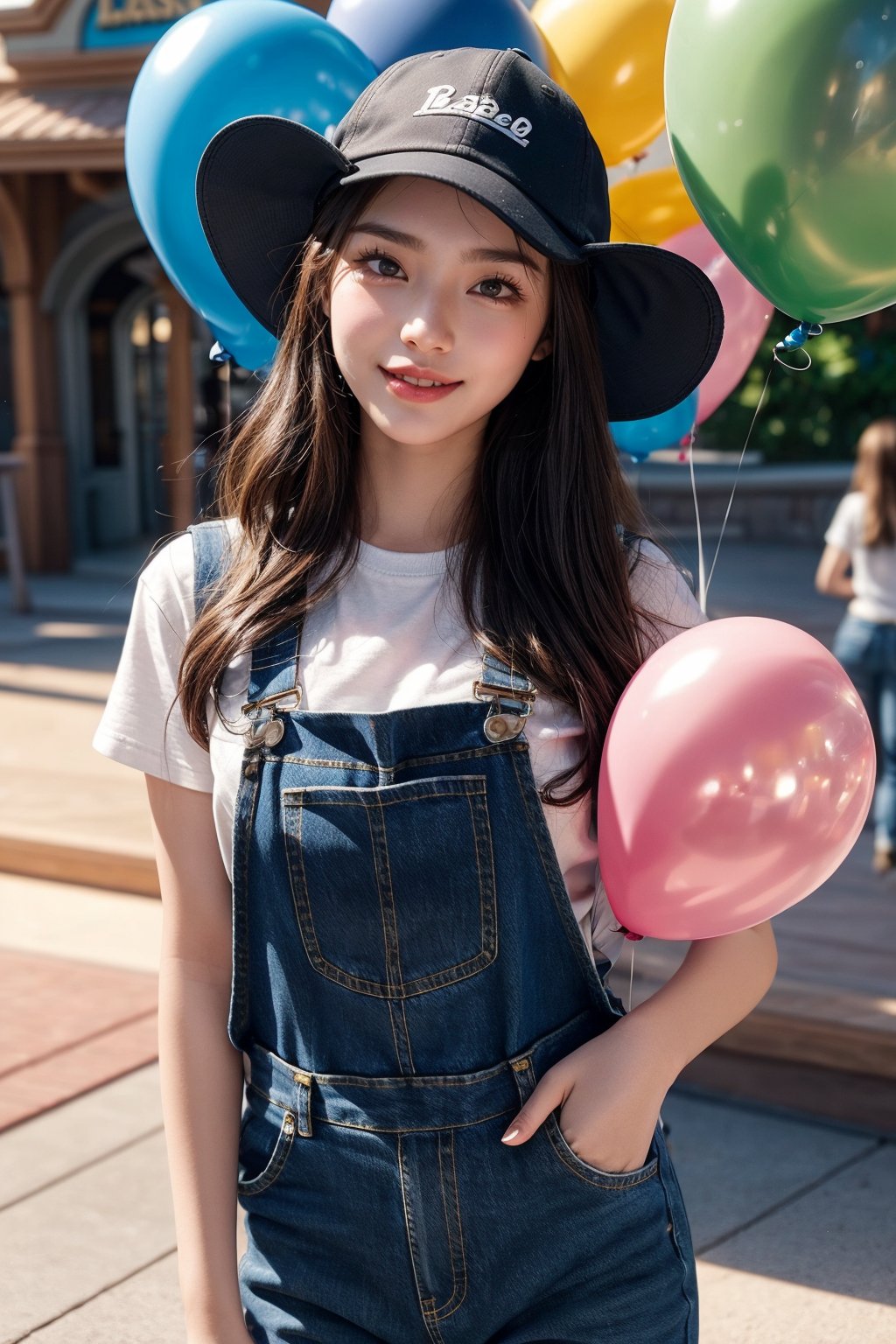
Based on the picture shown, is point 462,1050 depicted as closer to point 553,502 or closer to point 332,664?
point 332,664

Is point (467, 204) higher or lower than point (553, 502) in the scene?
higher

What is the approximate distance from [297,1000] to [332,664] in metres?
0.32

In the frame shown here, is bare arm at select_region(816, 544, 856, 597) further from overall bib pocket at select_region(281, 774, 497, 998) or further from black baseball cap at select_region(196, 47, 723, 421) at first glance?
overall bib pocket at select_region(281, 774, 497, 998)

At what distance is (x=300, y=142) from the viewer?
4.82 ft

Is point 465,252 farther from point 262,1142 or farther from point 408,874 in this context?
point 262,1142

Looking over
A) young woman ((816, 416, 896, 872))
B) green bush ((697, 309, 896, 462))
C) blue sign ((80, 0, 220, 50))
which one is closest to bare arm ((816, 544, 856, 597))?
young woman ((816, 416, 896, 872))

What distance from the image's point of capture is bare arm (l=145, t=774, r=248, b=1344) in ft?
4.72

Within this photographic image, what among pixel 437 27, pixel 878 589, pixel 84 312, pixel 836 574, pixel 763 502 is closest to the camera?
pixel 437 27

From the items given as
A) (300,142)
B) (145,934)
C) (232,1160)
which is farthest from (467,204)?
(145,934)

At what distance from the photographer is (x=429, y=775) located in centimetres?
135

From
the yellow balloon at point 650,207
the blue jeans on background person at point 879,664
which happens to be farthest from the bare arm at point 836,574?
the yellow balloon at point 650,207

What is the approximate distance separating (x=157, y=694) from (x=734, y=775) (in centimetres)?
57

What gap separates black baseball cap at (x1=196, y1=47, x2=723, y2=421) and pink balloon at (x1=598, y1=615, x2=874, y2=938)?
35 centimetres

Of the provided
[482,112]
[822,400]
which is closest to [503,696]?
[482,112]
